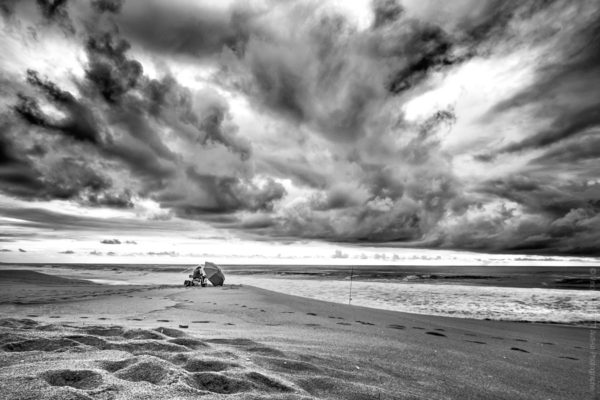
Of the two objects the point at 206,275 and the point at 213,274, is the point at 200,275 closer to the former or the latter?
the point at 206,275

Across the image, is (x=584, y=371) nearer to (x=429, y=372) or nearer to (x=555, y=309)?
(x=429, y=372)

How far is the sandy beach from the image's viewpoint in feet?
11.0

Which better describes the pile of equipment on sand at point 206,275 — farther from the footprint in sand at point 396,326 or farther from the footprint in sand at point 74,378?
the footprint in sand at point 74,378

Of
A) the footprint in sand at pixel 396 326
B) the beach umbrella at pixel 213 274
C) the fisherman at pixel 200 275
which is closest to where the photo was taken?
the footprint in sand at pixel 396 326

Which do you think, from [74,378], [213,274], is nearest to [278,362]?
[74,378]

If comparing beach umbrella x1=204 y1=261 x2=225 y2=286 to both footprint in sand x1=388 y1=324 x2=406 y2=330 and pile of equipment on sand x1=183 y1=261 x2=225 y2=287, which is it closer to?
pile of equipment on sand x1=183 y1=261 x2=225 y2=287

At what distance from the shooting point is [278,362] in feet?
15.3

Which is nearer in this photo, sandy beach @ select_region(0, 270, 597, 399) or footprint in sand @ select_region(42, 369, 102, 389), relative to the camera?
footprint in sand @ select_region(42, 369, 102, 389)

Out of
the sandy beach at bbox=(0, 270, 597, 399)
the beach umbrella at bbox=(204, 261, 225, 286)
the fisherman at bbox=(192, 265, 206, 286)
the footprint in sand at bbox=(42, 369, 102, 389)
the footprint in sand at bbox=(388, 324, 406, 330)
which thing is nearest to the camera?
the footprint in sand at bbox=(42, 369, 102, 389)

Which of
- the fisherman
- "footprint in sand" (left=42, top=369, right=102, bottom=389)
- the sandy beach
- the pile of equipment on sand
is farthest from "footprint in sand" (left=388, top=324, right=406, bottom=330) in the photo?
the fisherman

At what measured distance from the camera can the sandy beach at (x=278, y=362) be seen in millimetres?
3363

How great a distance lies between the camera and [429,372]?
5.21m

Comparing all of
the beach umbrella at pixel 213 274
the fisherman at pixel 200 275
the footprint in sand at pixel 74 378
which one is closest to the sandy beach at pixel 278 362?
the footprint in sand at pixel 74 378

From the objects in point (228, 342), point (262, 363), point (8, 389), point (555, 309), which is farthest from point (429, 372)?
point (555, 309)
